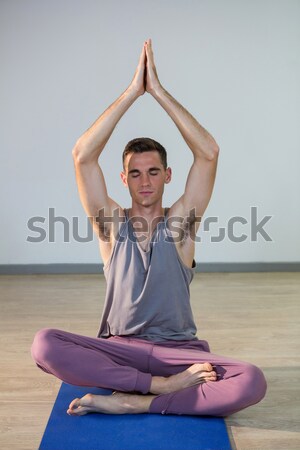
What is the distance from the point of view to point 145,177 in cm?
295

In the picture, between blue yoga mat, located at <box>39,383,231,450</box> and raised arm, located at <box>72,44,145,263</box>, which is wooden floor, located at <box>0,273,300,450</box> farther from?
raised arm, located at <box>72,44,145,263</box>

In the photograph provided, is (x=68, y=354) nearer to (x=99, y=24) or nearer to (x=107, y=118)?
(x=107, y=118)

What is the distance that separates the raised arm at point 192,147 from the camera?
283 centimetres

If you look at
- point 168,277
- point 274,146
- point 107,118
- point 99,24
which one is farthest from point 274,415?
point 99,24

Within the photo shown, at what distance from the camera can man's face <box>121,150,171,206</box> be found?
2.95m

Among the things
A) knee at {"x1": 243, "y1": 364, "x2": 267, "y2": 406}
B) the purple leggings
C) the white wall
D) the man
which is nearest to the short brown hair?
the man

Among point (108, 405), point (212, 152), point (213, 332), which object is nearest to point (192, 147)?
point (212, 152)

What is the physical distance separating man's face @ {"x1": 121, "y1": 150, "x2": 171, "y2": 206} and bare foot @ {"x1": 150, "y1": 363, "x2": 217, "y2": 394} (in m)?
0.67

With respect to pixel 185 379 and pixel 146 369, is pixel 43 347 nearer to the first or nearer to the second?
pixel 146 369

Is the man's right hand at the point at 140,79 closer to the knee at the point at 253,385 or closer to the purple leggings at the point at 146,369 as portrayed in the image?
the purple leggings at the point at 146,369

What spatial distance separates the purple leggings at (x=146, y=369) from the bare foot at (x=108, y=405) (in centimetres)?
4

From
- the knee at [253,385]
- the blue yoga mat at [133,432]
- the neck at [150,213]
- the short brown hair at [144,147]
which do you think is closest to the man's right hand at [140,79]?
the short brown hair at [144,147]

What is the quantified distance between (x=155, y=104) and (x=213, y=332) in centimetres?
217

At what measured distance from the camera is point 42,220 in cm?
571
